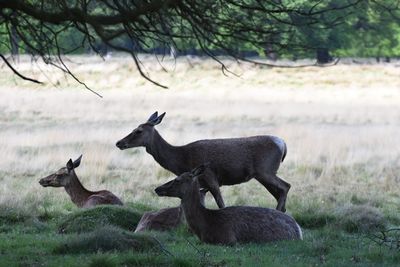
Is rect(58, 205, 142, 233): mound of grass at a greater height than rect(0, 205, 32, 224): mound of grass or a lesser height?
greater

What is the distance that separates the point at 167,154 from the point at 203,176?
89 centimetres

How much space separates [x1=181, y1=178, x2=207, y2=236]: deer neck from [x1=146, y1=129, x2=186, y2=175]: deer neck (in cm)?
227

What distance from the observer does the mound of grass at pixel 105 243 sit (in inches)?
370

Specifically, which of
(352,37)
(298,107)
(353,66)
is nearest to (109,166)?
(298,107)

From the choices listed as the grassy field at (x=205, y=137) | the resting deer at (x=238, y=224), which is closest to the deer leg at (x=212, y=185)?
the grassy field at (x=205, y=137)

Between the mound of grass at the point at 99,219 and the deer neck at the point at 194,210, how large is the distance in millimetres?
999

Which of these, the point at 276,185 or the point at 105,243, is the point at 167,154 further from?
the point at 105,243

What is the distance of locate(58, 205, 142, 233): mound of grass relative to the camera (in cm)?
1103

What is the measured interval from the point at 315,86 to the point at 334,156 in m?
32.8

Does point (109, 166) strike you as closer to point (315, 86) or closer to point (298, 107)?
point (298, 107)

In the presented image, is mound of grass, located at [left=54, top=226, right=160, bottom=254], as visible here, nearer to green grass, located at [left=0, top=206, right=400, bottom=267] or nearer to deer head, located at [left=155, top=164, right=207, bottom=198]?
green grass, located at [left=0, top=206, right=400, bottom=267]

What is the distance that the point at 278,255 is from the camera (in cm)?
935

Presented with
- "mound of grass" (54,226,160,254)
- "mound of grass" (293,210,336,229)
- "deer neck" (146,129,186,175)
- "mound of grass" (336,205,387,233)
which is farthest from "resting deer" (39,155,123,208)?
"mound of grass" (54,226,160,254)

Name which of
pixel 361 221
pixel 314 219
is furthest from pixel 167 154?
pixel 361 221
